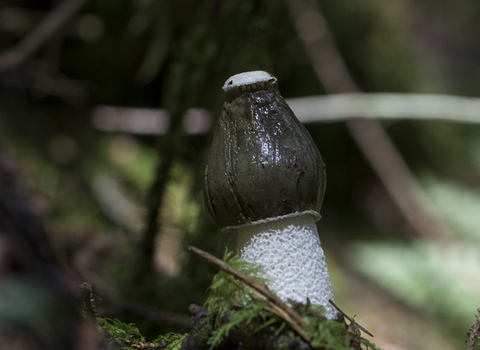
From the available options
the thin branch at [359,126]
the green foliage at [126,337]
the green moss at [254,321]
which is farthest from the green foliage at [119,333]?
the thin branch at [359,126]

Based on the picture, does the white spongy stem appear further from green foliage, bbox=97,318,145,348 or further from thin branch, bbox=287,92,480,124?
thin branch, bbox=287,92,480,124

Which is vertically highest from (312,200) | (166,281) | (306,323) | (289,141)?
(166,281)

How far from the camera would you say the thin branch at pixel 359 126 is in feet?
16.6

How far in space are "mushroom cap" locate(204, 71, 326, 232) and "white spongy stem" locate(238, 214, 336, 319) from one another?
0.22 feet

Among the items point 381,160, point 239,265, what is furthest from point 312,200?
point 381,160

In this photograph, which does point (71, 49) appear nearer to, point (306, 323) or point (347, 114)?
point (347, 114)

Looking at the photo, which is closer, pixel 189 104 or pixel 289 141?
pixel 289 141

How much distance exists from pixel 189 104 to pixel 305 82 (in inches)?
116

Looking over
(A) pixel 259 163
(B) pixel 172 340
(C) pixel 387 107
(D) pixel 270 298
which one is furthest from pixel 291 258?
(C) pixel 387 107

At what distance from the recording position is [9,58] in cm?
448

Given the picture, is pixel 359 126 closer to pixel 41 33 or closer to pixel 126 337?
pixel 41 33

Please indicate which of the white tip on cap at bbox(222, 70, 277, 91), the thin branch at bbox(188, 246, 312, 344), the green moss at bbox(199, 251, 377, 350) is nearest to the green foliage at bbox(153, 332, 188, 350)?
the green moss at bbox(199, 251, 377, 350)

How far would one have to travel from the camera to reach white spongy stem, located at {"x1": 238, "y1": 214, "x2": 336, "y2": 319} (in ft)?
4.33

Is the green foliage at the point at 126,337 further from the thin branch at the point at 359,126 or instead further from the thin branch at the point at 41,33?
the thin branch at the point at 359,126
